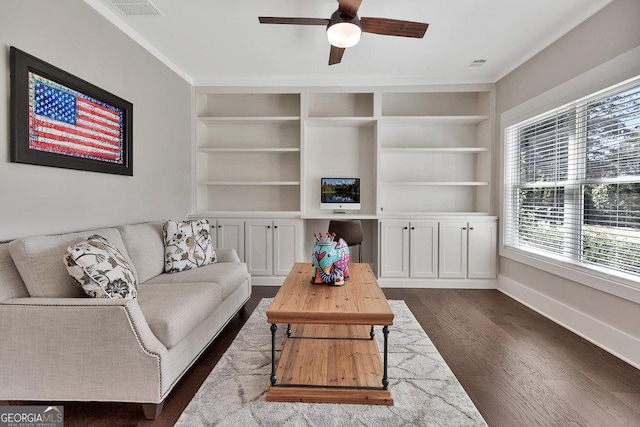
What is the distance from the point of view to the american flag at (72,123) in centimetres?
206

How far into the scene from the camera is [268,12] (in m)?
2.72

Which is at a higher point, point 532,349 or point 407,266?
point 407,266

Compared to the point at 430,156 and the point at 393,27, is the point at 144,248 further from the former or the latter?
the point at 430,156

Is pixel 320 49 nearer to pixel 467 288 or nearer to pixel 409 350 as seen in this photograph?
pixel 409 350

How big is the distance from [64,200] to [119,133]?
2.66ft

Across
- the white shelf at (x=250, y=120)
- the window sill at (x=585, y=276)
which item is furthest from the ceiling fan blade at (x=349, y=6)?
the window sill at (x=585, y=276)

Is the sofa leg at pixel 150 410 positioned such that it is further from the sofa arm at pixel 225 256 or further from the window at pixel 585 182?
the window at pixel 585 182

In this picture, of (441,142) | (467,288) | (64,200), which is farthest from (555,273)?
(64,200)

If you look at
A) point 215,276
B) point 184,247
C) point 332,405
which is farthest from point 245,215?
point 332,405

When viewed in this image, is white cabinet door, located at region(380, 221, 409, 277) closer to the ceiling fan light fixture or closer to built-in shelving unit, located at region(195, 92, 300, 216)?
built-in shelving unit, located at region(195, 92, 300, 216)

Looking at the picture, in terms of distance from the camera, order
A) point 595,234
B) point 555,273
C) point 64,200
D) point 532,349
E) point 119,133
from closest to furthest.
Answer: point 64,200 < point 532,349 < point 595,234 < point 119,133 < point 555,273

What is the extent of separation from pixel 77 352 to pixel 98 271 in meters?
0.40

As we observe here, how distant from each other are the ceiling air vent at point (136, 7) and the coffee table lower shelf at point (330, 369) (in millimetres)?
2770

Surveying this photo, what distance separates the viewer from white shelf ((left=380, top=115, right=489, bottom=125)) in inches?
166
